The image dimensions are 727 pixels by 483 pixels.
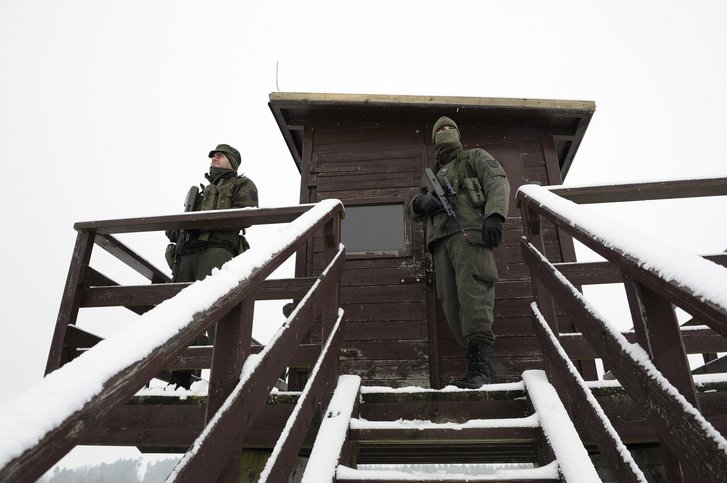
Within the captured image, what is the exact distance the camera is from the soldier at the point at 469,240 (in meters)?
3.17

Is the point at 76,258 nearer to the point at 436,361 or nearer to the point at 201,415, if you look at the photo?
the point at 201,415

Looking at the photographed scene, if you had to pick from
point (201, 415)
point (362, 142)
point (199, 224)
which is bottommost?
point (201, 415)

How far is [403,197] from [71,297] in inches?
132

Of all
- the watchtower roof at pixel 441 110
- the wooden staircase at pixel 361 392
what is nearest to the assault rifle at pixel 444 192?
the wooden staircase at pixel 361 392

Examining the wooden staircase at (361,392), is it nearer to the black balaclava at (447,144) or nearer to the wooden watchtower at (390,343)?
the wooden watchtower at (390,343)

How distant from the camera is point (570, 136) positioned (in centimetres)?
557

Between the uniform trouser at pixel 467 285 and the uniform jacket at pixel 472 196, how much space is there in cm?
10

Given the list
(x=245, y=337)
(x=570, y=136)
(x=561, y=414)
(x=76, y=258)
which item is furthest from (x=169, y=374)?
(x=570, y=136)

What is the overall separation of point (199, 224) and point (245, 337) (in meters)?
2.05

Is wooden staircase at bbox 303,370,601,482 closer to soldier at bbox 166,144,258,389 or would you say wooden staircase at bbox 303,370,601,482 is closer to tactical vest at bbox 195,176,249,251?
soldier at bbox 166,144,258,389

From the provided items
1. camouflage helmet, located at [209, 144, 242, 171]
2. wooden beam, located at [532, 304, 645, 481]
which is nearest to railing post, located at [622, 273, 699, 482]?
wooden beam, located at [532, 304, 645, 481]

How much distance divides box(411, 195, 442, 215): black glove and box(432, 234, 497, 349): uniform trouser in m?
0.27

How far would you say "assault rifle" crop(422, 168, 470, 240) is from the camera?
3.68 meters

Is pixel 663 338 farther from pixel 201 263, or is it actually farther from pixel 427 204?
pixel 201 263
